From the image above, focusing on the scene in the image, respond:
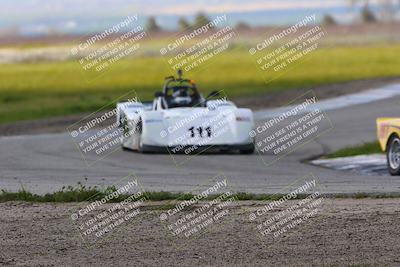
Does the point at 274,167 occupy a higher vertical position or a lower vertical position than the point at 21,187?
lower

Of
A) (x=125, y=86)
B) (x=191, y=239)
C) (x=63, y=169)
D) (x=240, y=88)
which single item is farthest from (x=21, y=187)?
(x=125, y=86)

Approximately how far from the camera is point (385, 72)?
180ft

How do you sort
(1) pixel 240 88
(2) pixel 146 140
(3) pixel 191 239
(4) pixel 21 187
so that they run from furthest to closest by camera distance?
(1) pixel 240 88
(2) pixel 146 140
(4) pixel 21 187
(3) pixel 191 239

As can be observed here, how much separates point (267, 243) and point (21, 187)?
19.0 ft

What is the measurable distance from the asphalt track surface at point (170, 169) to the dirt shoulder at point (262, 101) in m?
2.14

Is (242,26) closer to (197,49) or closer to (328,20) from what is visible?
(328,20)

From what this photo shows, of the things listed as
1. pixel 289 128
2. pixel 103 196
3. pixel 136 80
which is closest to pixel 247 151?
pixel 289 128

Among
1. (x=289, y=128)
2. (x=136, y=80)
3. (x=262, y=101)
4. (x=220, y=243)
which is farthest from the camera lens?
(x=136, y=80)

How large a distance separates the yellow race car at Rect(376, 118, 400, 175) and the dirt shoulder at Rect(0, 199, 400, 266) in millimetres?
5174

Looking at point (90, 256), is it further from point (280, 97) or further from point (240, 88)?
point (240, 88)

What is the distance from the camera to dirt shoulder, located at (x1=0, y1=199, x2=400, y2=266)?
10523 millimetres

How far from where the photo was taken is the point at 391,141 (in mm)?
18562

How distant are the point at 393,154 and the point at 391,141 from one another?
0.26m

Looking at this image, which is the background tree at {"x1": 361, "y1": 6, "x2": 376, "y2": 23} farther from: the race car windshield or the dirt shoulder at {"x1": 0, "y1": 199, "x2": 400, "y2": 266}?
the dirt shoulder at {"x1": 0, "y1": 199, "x2": 400, "y2": 266}
